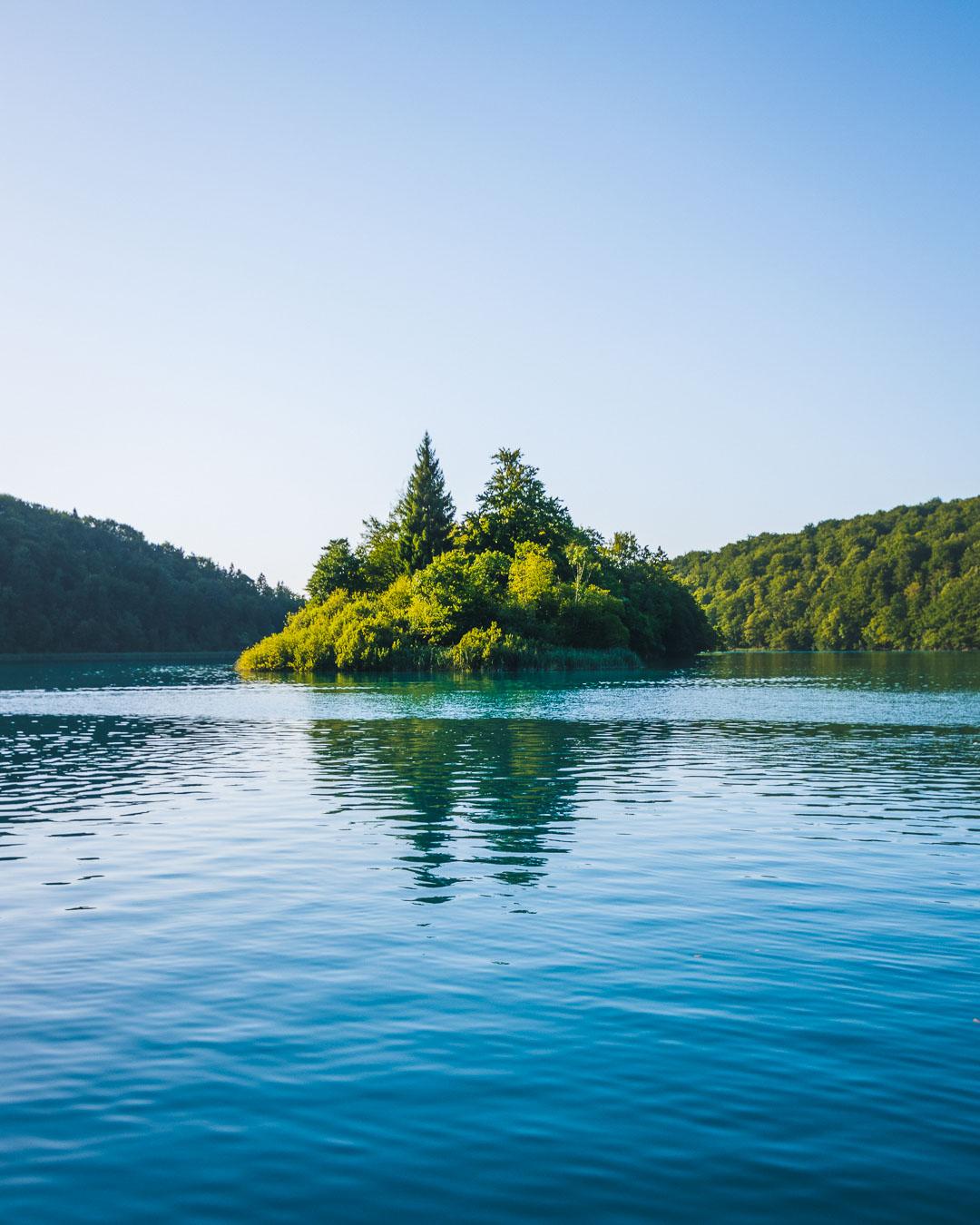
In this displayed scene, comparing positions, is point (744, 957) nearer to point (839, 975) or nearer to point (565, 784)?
point (839, 975)

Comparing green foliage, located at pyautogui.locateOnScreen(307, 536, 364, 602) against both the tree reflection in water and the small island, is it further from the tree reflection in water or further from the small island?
the tree reflection in water

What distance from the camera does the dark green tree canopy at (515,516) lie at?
12250cm

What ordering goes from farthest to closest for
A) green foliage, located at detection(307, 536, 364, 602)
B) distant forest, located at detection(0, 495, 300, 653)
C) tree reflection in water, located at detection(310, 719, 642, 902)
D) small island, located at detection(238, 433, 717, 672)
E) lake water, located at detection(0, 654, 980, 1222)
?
distant forest, located at detection(0, 495, 300, 653) < green foliage, located at detection(307, 536, 364, 602) < small island, located at detection(238, 433, 717, 672) < tree reflection in water, located at detection(310, 719, 642, 902) < lake water, located at detection(0, 654, 980, 1222)

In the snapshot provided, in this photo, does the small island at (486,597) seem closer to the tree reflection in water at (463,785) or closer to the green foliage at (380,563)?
the green foliage at (380,563)

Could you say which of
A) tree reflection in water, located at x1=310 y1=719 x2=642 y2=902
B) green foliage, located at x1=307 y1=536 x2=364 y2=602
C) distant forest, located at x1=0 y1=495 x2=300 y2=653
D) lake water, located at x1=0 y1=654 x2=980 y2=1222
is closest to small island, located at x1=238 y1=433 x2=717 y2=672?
green foliage, located at x1=307 y1=536 x2=364 y2=602

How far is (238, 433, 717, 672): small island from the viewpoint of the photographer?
90.8 m

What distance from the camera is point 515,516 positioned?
124 m

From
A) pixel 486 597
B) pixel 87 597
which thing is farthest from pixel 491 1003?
pixel 87 597

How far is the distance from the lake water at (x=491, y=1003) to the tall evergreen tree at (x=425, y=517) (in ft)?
323

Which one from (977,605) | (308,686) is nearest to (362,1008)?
(308,686)

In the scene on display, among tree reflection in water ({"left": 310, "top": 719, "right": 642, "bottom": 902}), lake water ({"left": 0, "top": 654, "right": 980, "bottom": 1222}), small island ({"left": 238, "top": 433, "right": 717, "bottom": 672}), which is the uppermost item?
small island ({"left": 238, "top": 433, "right": 717, "bottom": 672})

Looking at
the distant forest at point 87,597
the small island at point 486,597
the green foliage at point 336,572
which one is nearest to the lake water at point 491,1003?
the small island at point 486,597

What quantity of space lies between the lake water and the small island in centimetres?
6363

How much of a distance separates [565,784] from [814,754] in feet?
34.7
